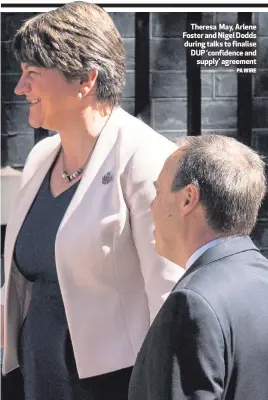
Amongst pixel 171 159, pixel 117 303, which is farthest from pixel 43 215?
pixel 171 159

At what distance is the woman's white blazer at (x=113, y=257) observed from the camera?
6.97ft

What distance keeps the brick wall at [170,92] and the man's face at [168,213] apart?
129cm

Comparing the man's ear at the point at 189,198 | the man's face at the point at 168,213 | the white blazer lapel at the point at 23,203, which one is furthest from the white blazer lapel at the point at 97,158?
the man's ear at the point at 189,198

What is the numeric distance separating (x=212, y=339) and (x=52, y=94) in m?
0.98

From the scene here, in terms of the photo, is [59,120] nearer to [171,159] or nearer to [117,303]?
[117,303]

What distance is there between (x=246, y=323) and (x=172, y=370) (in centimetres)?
13

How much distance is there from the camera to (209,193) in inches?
61.2

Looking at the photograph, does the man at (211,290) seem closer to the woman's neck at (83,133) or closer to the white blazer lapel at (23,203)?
the woman's neck at (83,133)

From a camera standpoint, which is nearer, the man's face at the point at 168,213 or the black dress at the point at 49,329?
the man's face at the point at 168,213

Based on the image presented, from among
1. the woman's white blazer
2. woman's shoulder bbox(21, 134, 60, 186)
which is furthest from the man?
woman's shoulder bbox(21, 134, 60, 186)

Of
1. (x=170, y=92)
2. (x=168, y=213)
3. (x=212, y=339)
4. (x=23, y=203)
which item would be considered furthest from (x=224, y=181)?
(x=170, y=92)

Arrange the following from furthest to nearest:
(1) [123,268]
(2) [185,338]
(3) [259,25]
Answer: (3) [259,25] → (1) [123,268] → (2) [185,338]

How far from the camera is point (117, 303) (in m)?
2.16

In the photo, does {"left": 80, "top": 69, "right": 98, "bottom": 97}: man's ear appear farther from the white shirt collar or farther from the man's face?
the white shirt collar
